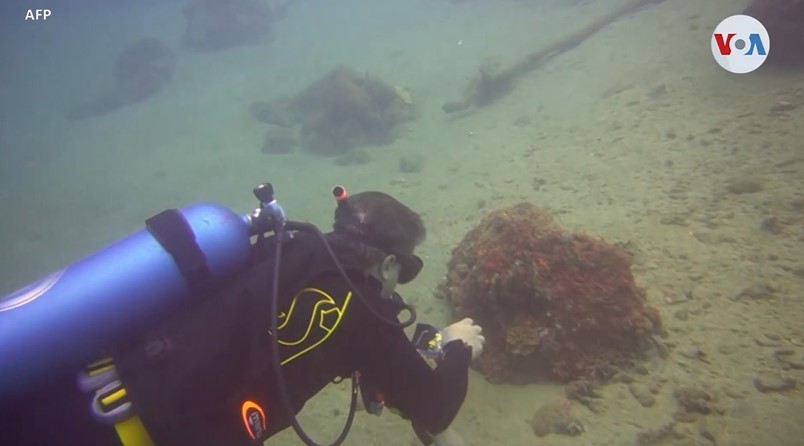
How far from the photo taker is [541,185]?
721 centimetres

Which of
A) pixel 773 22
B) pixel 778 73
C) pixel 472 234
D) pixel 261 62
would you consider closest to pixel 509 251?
pixel 472 234

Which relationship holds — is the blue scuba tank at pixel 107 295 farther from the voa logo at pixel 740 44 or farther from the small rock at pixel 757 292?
the voa logo at pixel 740 44

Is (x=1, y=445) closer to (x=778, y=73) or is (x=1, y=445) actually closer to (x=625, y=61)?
(x=778, y=73)

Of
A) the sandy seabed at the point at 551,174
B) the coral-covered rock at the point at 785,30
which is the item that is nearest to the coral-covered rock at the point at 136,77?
the sandy seabed at the point at 551,174

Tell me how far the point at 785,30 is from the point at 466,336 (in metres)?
8.42

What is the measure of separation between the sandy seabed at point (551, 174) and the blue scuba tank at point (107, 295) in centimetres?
269

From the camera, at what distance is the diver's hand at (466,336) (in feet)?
9.70

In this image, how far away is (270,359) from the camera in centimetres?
205

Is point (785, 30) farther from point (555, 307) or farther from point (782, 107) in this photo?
point (555, 307)

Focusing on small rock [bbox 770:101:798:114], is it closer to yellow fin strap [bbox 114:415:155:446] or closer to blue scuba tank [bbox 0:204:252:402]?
blue scuba tank [bbox 0:204:252:402]

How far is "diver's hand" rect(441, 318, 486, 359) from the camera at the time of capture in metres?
2.96

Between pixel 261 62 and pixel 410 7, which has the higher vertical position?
pixel 410 7

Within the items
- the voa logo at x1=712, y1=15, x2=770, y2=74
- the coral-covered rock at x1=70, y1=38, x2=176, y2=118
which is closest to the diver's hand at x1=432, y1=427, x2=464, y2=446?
the voa logo at x1=712, y1=15, x2=770, y2=74

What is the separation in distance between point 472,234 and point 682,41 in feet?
25.3
